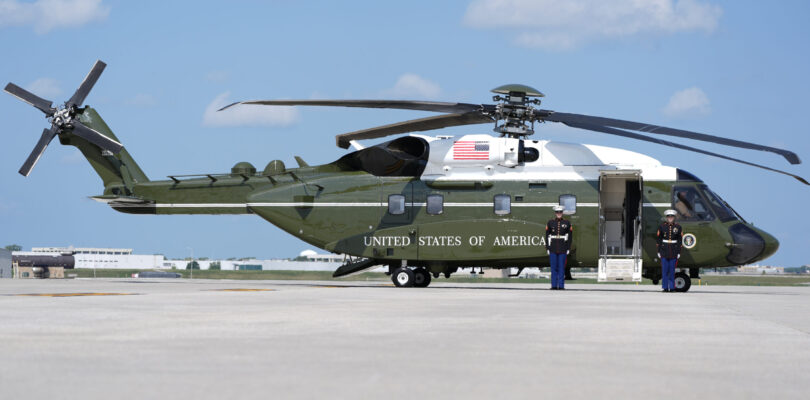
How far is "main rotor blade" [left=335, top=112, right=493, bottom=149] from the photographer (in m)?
21.6

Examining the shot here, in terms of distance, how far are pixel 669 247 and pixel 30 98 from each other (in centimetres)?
1897

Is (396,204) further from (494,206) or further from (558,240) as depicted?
(558,240)

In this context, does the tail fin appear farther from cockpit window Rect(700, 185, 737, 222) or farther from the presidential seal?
cockpit window Rect(700, 185, 737, 222)

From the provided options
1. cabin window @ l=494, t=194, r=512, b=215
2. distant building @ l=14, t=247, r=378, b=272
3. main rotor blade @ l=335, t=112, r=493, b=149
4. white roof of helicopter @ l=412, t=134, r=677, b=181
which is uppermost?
main rotor blade @ l=335, t=112, r=493, b=149

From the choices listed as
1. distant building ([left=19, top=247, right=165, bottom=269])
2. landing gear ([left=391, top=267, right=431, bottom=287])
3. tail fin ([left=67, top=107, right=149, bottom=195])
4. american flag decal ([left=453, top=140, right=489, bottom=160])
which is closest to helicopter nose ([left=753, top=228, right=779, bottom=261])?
american flag decal ([left=453, top=140, right=489, bottom=160])

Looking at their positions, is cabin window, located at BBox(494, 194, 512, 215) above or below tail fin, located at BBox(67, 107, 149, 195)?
below

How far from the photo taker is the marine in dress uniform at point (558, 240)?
21906mm

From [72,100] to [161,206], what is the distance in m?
5.01

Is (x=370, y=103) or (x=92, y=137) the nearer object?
(x=370, y=103)

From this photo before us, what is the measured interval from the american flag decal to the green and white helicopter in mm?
26

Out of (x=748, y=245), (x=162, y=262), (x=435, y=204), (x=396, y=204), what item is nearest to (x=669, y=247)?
(x=748, y=245)

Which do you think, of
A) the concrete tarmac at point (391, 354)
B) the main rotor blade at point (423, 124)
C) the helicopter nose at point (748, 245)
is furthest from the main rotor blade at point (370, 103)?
the concrete tarmac at point (391, 354)

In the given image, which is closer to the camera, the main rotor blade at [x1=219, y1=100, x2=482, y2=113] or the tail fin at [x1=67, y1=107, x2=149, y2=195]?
the main rotor blade at [x1=219, y1=100, x2=482, y2=113]

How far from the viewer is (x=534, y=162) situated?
23.3 m
